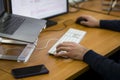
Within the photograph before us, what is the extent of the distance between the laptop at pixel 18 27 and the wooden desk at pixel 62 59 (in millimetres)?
142

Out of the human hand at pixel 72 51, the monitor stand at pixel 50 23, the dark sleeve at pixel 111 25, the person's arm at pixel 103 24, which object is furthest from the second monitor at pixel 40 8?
the human hand at pixel 72 51

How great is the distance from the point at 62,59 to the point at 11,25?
14.0 inches

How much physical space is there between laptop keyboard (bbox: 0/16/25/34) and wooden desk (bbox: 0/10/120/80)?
0.56 ft

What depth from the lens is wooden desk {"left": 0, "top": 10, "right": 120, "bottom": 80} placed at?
136 cm

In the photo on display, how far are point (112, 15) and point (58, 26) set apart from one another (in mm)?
523

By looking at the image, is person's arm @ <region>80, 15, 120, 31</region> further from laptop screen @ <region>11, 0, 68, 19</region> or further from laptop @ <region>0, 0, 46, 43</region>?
laptop @ <region>0, 0, 46, 43</region>

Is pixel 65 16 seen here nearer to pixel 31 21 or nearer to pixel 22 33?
pixel 31 21

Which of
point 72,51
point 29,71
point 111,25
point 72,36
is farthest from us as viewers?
point 111,25

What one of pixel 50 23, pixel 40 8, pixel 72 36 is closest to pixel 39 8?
pixel 40 8

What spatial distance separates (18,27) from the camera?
60.3 inches

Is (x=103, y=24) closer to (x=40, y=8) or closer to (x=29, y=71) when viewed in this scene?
(x=40, y=8)

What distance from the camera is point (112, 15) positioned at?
7.29ft

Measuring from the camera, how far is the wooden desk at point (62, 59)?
1363 millimetres

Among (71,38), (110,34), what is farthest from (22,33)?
(110,34)
